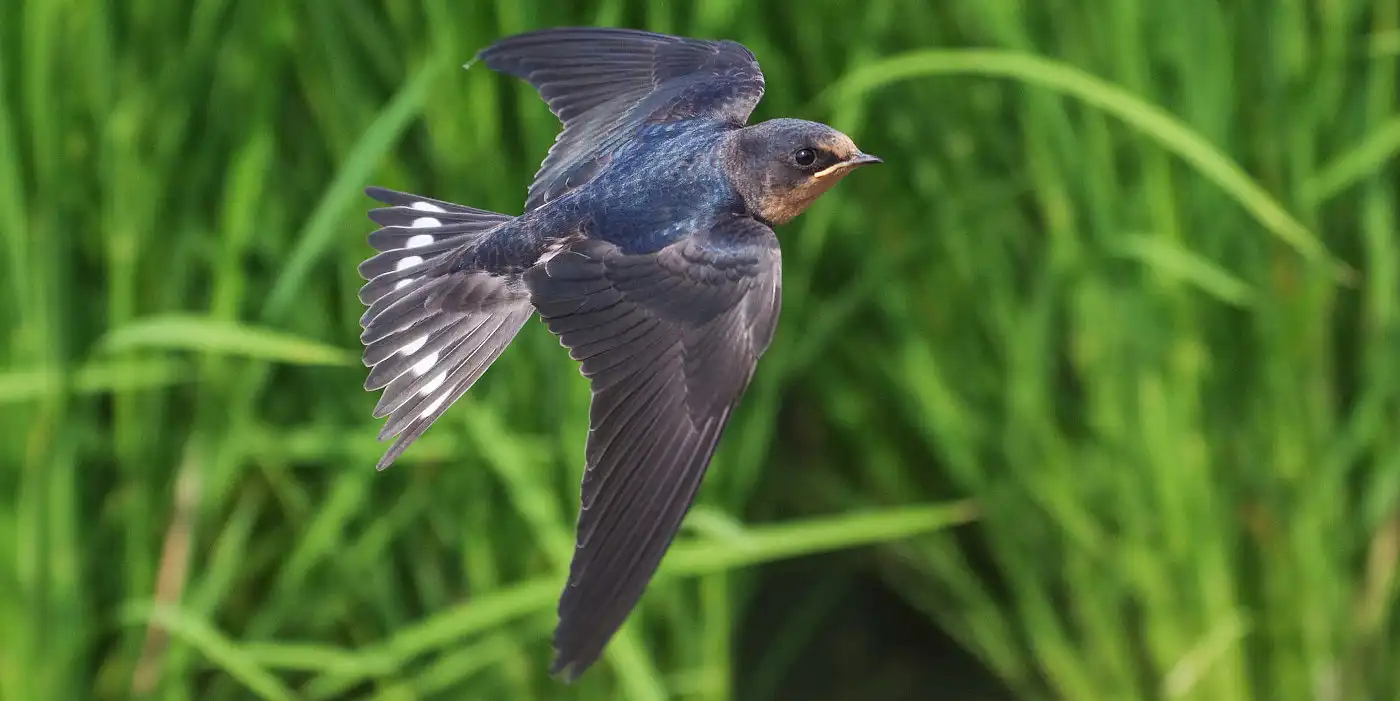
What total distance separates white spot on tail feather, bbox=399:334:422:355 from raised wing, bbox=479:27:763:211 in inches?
4.3

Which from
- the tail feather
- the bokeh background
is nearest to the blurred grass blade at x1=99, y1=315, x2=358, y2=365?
the bokeh background

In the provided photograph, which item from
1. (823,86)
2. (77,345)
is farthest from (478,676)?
(823,86)

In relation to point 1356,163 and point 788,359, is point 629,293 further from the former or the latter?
A: point 1356,163

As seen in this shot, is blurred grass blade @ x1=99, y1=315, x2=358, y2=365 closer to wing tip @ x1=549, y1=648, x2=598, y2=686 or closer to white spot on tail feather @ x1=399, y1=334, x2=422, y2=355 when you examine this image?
white spot on tail feather @ x1=399, y1=334, x2=422, y2=355

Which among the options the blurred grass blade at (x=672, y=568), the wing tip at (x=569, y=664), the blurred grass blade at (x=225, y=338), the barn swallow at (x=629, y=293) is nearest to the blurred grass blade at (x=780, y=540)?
the blurred grass blade at (x=672, y=568)

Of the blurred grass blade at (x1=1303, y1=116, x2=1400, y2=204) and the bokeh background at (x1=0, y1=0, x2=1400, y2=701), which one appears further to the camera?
the blurred grass blade at (x1=1303, y1=116, x2=1400, y2=204)

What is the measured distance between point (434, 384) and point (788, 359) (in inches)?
23.5

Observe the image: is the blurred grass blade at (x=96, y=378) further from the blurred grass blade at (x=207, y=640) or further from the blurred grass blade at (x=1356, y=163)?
the blurred grass blade at (x=1356, y=163)

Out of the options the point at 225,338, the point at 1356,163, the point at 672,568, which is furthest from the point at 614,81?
the point at 1356,163

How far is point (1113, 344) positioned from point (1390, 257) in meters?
0.21

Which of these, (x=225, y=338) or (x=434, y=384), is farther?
(x=225, y=338)

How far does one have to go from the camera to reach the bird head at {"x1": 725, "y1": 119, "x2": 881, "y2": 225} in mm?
542

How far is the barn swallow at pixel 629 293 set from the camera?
1.59 ft

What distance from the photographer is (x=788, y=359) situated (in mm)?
1085
